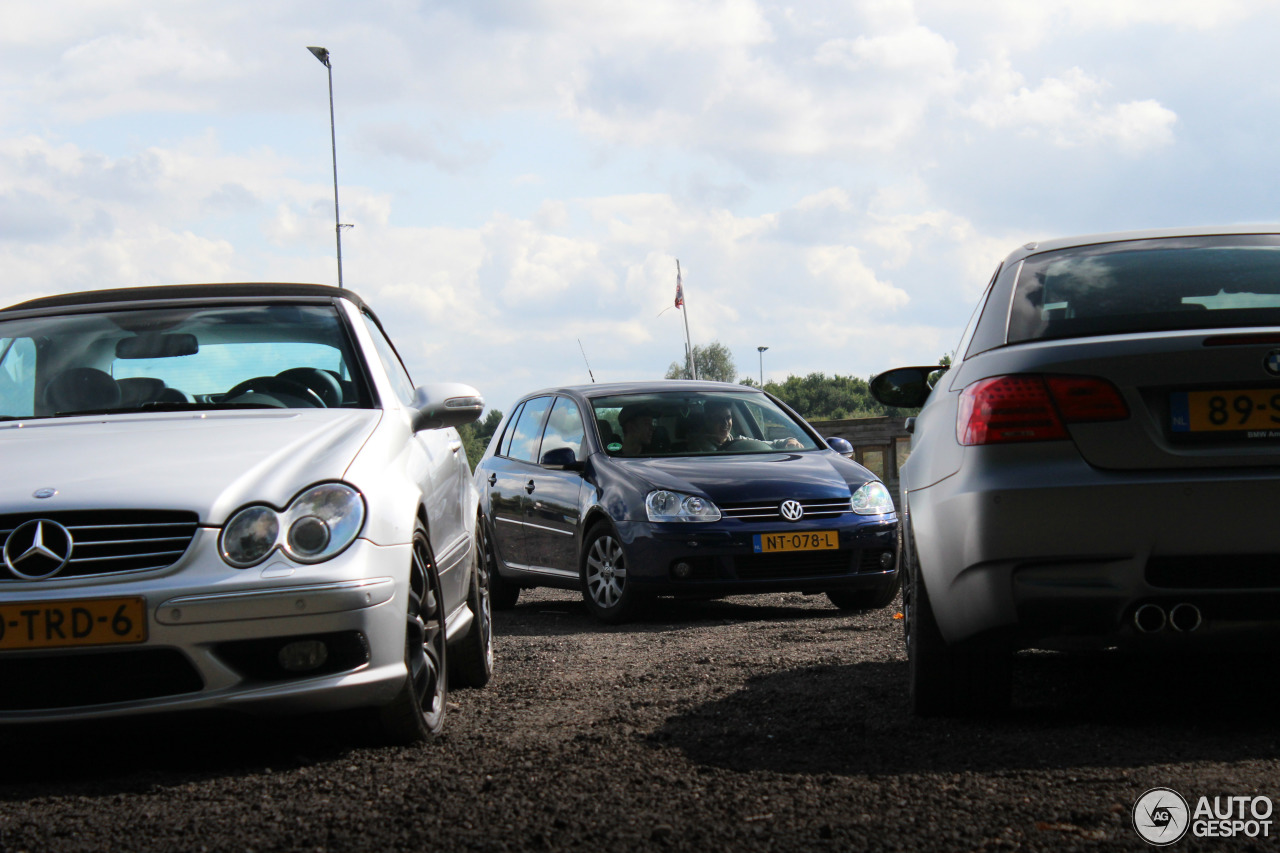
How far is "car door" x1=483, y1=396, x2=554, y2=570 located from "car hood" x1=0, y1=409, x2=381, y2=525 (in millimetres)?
5913

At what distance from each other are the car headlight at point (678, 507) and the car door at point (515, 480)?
1787 millimetres

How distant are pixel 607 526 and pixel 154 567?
5.57 meters

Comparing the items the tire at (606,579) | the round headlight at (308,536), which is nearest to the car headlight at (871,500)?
the tire at (606,579)

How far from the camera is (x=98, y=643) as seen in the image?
13.1ft

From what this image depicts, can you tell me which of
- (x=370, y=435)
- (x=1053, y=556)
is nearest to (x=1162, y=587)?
(x=1053, y=556)

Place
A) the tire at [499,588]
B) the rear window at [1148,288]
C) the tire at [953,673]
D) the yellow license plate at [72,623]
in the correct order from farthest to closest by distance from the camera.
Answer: the tire at [499,588] < the tire at [953,673] < the rear window at [1148,288] < the yellow license plate at [72,623]

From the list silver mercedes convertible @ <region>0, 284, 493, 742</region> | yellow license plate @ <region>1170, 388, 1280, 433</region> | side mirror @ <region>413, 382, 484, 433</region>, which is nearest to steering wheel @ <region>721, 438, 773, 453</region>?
side mirror @ <region>413, 382, 484, 433</region>

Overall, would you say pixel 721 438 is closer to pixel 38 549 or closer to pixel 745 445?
pixel 745 445

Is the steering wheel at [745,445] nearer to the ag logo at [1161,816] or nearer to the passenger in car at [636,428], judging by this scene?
the passenger in car at [636,428]

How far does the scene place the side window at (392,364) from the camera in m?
5.82

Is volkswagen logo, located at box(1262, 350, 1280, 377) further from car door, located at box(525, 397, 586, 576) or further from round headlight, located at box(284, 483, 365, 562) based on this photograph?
car door, located at box(525, 397, 586, 576)

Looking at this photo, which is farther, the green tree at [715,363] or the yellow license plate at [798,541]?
the green tree at [715,363]

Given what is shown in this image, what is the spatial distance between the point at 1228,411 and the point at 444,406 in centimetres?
263

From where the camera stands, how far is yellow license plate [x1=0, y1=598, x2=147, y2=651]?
3.96 metres
